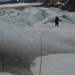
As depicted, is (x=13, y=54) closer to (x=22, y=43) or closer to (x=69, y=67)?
(x=22, y=43)

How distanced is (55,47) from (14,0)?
191 m

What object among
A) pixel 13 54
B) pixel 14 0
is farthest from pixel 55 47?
pixel 14 0

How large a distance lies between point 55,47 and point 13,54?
2.18 metres

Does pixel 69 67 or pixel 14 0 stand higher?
pixel 69 67

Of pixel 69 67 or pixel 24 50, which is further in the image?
pixel 24 50

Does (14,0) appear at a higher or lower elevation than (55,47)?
lower

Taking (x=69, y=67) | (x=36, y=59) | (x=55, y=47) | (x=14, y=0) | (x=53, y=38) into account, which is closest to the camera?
(x=69, y=67)

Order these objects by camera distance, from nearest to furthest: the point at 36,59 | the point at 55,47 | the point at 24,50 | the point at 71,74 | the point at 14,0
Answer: the point at 71,74 → the point at 36,59 → the point at 24,50 → the point at 55,47 → the point at 14,0

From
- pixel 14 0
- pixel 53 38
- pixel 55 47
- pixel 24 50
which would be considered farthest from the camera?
pixel 14 0

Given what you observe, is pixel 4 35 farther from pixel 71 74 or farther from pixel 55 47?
pixel 71 74

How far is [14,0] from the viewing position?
196 metres

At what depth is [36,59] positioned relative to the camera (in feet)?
27.8

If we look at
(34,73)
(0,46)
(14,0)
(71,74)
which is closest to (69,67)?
(71,74)

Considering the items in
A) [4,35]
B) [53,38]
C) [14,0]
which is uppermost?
[4,35]
